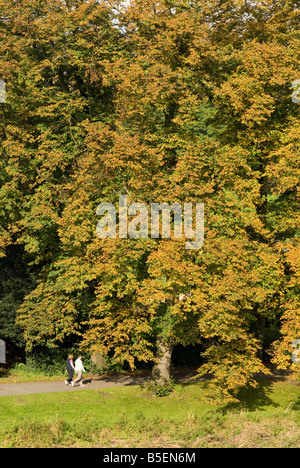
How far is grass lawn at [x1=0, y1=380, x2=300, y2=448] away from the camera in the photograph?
14383 mm

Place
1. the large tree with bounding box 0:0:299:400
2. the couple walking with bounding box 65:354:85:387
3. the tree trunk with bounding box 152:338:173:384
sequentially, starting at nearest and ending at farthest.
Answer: the large tree with bounding box 0:0:299:400 < the tree trunk with bounding box 152:338:173:384 < the couple walking with bounding box 65:354:85:387

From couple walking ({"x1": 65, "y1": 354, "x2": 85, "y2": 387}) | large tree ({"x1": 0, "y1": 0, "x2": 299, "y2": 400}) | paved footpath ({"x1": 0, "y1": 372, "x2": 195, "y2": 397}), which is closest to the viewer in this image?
large tree ({"x1": 0, "y1": 0, "x2": 299, "y2": 400})

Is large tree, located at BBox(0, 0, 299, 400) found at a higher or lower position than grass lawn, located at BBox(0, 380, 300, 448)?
higher

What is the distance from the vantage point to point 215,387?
19.0m

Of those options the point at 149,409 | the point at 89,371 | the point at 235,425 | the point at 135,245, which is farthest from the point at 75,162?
the point at 235,425

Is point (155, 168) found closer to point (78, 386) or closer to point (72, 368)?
point (72, 368)

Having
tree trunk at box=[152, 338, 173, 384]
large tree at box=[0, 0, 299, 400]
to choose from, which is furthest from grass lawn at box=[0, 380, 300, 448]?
large tree at box=[0, 0, 299, 400]

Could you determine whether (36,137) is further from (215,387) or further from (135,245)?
(215,387)

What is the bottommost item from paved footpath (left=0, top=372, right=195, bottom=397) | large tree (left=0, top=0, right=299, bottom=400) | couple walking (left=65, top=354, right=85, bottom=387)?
paved footpath (left=0, top=372, right=195, bottom=397)

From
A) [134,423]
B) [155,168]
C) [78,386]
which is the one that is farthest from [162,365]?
[155,168]

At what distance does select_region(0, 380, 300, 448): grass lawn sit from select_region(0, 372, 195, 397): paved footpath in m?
1.40

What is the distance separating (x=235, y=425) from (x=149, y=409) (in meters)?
5.27

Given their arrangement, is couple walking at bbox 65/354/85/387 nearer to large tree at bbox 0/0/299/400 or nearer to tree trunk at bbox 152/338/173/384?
large tree at bbox 0/0/299/400

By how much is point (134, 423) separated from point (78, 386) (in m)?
8.44
